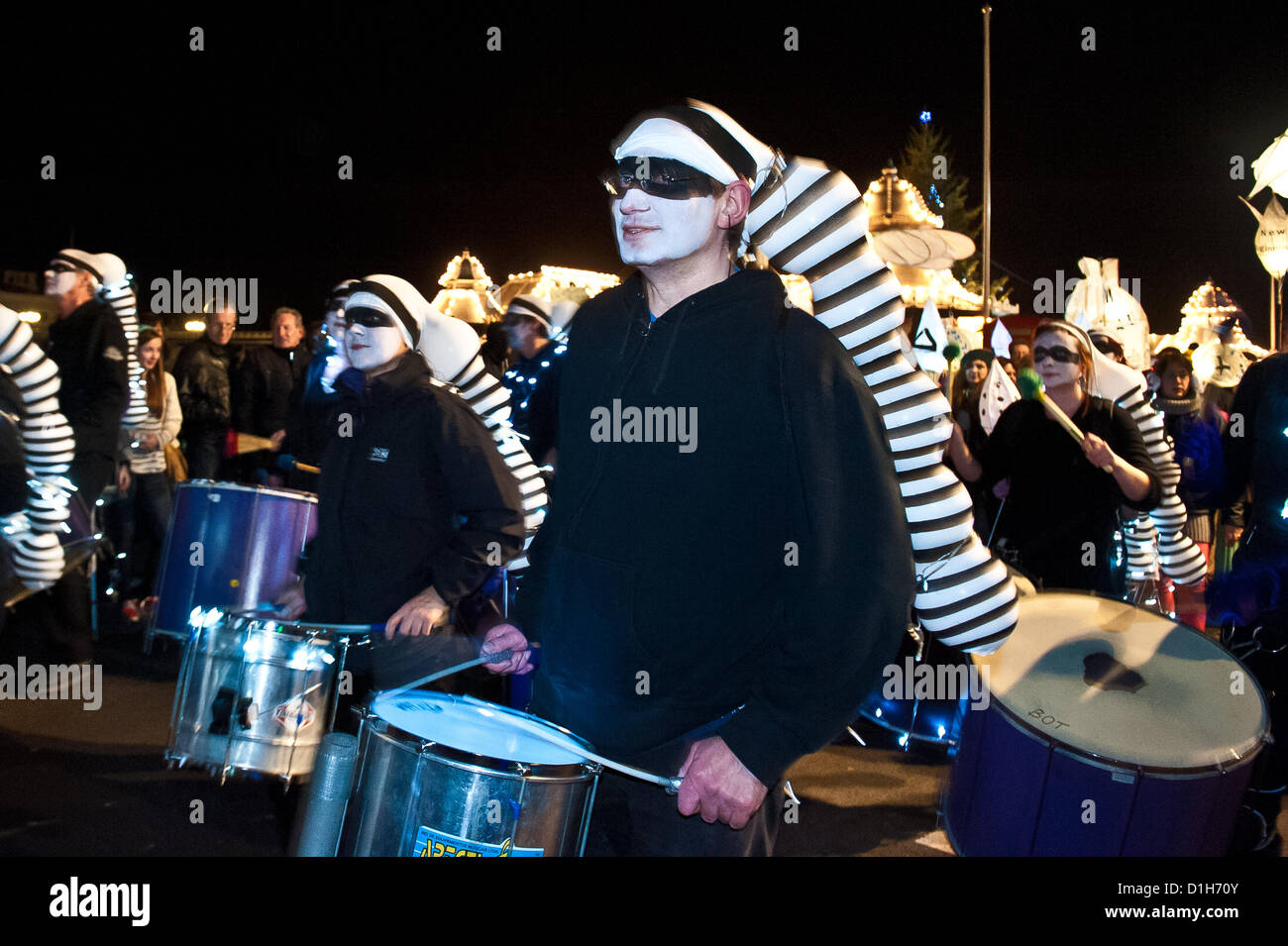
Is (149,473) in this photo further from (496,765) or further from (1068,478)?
(496,765)

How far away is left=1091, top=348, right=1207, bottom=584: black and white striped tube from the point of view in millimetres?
5512

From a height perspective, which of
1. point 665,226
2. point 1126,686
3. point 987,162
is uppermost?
point 987,162

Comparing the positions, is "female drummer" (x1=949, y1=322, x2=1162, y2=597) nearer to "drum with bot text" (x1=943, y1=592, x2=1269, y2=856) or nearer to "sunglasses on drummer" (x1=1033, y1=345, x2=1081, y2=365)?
"sunglasses on drummer" (x1=1033, y1=345, x2=1081, y2=365)

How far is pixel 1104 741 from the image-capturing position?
343 centimetres

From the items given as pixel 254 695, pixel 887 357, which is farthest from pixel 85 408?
pixel 887 357

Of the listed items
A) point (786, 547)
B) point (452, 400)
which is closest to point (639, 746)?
point (786, 547)

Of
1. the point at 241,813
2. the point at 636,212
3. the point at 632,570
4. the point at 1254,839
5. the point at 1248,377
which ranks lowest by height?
the point at 241,813

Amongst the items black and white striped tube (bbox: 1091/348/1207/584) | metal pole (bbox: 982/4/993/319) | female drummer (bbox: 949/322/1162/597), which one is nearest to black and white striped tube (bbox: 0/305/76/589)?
female drummer (bbox: 949/322/1162/597)

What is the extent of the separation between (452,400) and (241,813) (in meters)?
2.31

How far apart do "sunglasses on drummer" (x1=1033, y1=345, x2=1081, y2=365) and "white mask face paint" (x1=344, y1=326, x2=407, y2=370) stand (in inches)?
133

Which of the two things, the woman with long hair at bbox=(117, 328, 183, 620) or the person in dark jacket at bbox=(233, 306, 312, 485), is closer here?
the woman with long hair at bbox=(117, 328, 183, 620)

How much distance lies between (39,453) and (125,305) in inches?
111

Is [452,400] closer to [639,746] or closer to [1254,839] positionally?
[639,746]

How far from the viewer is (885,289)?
2.43 m
